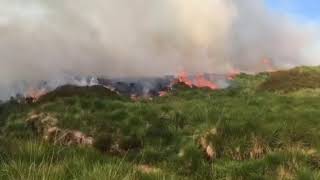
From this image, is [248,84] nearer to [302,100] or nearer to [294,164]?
[302,100]

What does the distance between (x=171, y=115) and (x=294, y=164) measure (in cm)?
1499

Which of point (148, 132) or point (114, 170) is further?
point (148, 132)

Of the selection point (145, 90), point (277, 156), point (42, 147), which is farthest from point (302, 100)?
point (145, 90)

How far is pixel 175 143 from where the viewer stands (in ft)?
79.6

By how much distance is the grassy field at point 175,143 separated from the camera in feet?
36.9

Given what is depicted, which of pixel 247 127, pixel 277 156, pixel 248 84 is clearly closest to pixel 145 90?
pixel 248 84

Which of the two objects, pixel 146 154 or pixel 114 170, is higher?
pixel 114 170

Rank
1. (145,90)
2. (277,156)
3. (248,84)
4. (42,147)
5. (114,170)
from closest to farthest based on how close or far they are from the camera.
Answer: (114,170) < (42,147) < (277,156) < (248,84) < (145,90)

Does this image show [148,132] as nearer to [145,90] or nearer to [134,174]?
[134,174]

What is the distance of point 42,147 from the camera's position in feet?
39.9

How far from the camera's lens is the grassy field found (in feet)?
36.9

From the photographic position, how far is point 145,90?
7831 centimetres

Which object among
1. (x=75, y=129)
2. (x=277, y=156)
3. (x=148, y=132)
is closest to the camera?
(x=277, y=156)

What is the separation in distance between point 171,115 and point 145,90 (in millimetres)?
48651
